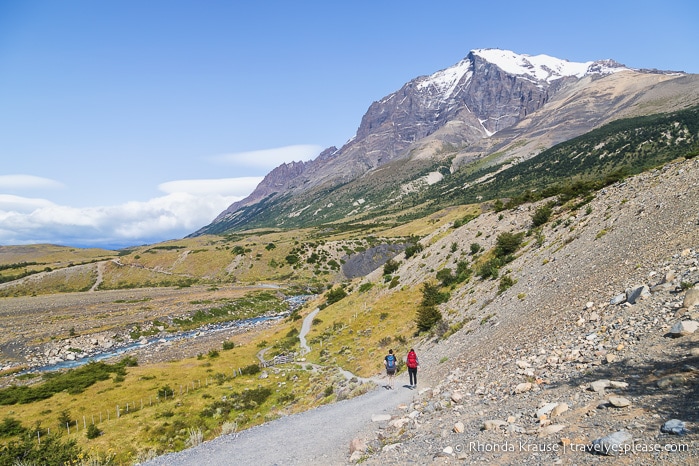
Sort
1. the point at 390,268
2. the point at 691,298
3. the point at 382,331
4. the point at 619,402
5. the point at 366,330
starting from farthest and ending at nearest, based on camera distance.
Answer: the point at 390,268, the point at 366,330, the point at 382,331, the point at 691,298, the point at 619,402

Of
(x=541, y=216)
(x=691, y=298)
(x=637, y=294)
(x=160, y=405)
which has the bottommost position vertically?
(x=160, y=405)

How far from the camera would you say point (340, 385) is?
2966cm

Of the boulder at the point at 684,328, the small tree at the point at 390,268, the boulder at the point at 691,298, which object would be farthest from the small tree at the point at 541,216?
the boulder at the point at 684,328

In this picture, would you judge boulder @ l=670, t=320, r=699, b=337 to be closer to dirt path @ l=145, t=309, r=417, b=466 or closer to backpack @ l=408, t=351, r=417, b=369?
dirt path @ l=145, t=309, r=417, b=466

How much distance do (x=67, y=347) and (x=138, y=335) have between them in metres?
12.2

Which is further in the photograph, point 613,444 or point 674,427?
point 613,444

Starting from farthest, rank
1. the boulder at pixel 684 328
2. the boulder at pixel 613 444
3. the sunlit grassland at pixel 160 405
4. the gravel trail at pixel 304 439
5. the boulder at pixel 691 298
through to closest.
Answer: the sunlit grassland at pixel 160 405 < the gravel trail at pixel 304 439 < the boulder at pixel 691 298 < the boulder at pixel 684 328 < the boulder at pixel 613 444

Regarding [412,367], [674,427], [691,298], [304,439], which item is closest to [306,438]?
[304,439]

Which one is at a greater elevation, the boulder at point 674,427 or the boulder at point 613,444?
the boulder at point 674,427

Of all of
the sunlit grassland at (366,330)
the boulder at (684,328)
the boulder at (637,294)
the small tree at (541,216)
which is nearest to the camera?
the boulder at (684,328)

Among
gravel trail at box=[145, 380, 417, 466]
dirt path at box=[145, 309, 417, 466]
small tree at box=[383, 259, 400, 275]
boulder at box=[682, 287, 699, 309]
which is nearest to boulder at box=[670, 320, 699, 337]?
boulder at box=[682, 287, 699, 309]

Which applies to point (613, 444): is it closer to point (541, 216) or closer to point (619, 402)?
point (619, 402)

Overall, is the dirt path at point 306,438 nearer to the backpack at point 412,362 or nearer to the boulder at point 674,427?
the backpack at point 412,362

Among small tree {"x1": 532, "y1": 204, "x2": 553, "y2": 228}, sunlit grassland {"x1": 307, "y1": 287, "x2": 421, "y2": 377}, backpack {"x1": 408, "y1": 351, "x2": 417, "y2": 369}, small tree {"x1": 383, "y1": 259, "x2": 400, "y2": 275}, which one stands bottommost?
sunlit grassland {"x1": 307, "y1": 287, "x2": 421, "y2": 377}
